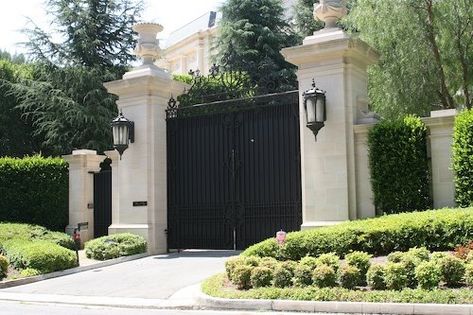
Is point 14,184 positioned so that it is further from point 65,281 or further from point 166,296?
point 166,296

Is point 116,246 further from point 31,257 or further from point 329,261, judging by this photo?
point 329,261

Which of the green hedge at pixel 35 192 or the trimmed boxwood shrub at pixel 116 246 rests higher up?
the green hedge at pixel 35 192

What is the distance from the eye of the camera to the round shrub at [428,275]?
838cm

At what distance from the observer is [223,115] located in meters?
16.1

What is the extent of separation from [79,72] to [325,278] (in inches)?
761

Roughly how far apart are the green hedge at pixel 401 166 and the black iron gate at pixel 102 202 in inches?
347

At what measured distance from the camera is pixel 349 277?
8898mm

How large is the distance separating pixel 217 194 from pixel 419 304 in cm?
872

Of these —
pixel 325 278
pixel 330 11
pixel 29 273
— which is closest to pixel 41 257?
pixel 29 273

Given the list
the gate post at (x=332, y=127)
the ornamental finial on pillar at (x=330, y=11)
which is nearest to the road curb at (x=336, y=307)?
the gate post at (x=332, y=127)

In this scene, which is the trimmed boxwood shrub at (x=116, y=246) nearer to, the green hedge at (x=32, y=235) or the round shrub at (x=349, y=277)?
the green hedge at (x=32, y=235)

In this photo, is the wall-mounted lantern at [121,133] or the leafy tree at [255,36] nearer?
the wall-mounted lantern at [121,133]

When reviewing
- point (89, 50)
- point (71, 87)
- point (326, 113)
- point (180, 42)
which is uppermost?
point (180, 42)

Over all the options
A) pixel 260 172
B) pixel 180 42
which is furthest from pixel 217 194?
pixel 180 42
